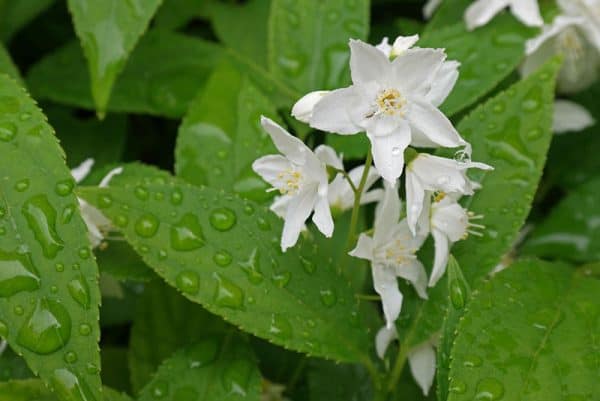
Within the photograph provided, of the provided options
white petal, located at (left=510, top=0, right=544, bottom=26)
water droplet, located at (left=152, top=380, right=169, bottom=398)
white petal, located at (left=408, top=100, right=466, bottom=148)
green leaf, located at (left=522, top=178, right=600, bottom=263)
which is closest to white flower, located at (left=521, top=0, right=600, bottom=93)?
white petal, located at (left=510, top=0, right=544, bottom=26)

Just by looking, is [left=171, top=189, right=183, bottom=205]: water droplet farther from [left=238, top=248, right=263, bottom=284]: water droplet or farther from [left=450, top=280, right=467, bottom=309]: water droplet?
[left=450, top=280, right=467, bottom=309]: water droplet

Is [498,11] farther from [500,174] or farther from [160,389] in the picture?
[160,389]

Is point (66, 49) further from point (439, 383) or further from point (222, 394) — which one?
point (439, 383)

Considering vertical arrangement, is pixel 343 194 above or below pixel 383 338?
above

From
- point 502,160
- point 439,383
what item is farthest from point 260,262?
point 502,160

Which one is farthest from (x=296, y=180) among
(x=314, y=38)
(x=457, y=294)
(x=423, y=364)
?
(x=314, y=38)

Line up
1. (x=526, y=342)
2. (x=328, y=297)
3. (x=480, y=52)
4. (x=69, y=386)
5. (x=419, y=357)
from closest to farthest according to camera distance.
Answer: (x=69, y=386) → (x=526, y=342) → (x=328, y=297) → (x=419, y=357) → (x=480, y=52)
